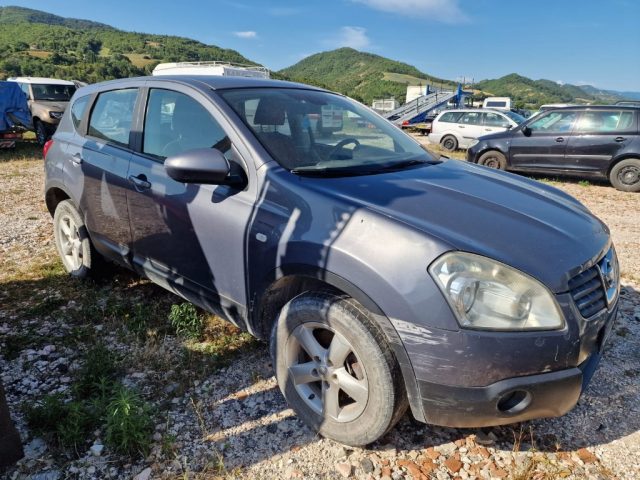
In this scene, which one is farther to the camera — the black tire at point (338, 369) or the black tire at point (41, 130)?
the black tire at point (41, 130)

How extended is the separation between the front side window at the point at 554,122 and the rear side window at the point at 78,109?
8.87 m

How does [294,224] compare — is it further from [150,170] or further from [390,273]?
[150,170]

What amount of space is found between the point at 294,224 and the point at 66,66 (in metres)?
64.9

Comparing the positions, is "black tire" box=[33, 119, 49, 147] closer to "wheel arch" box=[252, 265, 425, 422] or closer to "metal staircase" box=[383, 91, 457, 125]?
"wheel arch" box=[252, 265, 425, 422]

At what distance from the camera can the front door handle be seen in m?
2.75

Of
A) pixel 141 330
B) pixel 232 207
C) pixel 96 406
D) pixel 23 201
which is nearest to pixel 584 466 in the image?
pixel 232 207

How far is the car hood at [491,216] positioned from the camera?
1.77 m

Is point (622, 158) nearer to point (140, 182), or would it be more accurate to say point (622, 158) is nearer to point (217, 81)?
point (217, 81)

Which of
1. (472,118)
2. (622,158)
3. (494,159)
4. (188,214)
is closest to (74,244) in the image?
(188,214)

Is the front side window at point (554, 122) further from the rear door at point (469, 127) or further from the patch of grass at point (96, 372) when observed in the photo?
the patch of grass at point (96, 372)

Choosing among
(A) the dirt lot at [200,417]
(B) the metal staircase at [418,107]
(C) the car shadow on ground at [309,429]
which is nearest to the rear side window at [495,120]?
(B) the metal staircase at [418,107]

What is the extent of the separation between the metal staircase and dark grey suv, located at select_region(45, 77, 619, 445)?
2230cm

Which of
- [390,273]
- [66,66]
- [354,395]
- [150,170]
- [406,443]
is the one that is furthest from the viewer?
[66,66]

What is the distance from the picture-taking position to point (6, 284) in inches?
153
